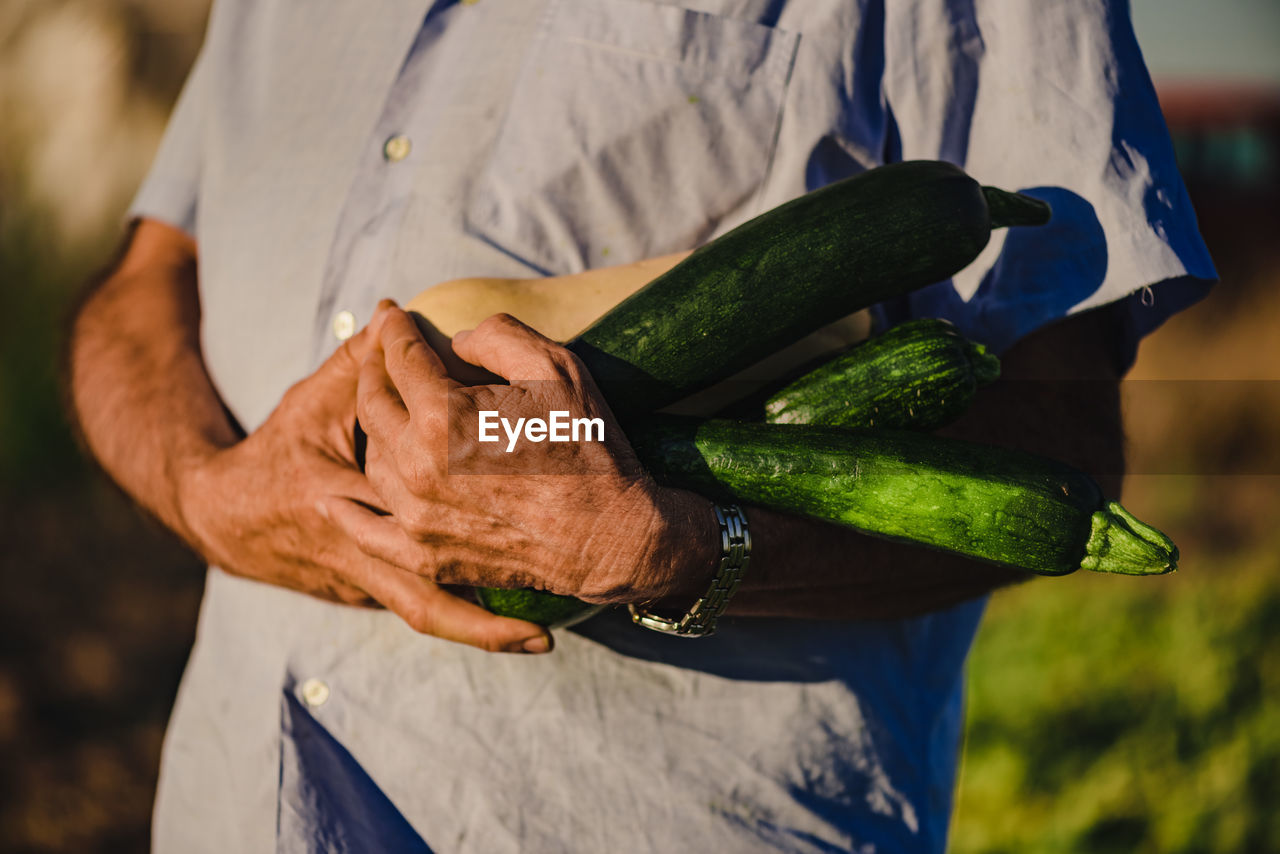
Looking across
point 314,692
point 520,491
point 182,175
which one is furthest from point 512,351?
point 182,175

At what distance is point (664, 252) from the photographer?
156 centimetres

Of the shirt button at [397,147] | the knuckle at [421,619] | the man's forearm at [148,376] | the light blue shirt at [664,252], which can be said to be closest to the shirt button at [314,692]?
the light blue shirt at [664,252]

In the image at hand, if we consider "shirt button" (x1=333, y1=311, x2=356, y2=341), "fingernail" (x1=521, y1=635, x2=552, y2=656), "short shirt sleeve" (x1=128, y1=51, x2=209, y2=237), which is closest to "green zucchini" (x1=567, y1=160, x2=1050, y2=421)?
"fingernail" (x1=521, y1=635, x2=552, y2=656)

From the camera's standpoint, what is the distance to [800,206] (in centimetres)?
135

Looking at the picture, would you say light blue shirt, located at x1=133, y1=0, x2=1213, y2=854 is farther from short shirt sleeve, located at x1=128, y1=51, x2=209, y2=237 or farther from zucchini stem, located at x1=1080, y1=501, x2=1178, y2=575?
short shirt sleeve, located at x1=128, y1=51, x2=209, y2=237

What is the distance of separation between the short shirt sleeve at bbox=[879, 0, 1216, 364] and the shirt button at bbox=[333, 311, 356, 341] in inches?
41.1

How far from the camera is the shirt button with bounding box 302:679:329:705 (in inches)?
62.9

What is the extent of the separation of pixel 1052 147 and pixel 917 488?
645 mm

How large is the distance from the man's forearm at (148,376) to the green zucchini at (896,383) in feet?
3.86

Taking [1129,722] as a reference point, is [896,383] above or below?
above

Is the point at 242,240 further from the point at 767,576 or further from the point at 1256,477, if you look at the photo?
the point at 1256,477

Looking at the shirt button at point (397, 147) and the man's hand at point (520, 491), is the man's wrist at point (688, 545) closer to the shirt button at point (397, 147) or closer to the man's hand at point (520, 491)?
the man's hand at point (520, 491)

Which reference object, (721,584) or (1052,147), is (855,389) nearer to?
(721,584)

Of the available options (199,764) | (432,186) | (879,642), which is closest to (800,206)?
(432,186)
